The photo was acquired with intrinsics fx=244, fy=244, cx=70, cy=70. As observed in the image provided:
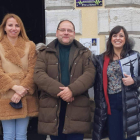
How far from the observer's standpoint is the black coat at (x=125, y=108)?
2730 mm

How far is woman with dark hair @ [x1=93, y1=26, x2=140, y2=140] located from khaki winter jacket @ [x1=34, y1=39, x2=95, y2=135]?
0.14m

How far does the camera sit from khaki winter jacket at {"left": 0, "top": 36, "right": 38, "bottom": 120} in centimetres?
288

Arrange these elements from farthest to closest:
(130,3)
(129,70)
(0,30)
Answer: (130,3) < (0,30) < (129,70)

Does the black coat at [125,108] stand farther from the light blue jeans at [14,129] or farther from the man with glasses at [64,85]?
the light blue jeans at [14,129]

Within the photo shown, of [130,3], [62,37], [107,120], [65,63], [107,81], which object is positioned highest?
[130,3]

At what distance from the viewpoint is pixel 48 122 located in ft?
9.23

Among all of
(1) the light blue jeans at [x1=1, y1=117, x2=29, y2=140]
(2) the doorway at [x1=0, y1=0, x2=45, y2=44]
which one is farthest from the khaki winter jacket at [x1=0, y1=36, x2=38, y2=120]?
(2) the doorway at [x1=0, y1=0, x2=45, y2=44]

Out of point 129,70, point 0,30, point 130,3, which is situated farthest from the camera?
point 130,3

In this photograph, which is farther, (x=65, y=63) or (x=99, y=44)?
(x=99, y=44)

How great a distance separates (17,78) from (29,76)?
143 millimetres

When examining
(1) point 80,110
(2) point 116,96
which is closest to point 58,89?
(1) point 80,110

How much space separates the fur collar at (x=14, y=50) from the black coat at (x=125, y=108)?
92 cm

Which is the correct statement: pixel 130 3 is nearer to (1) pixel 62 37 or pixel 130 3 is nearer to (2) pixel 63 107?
(1) pixel 62 37

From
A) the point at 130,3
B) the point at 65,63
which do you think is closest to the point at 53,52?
the point at 65,63
